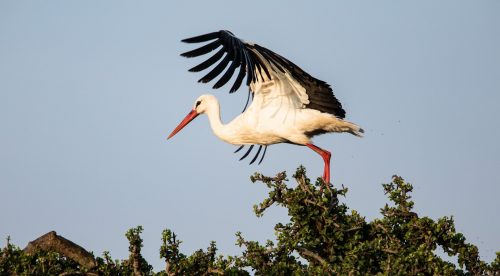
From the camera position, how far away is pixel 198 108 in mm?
12633

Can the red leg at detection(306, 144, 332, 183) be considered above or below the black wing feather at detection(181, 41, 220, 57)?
above

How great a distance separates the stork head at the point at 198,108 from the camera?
40.4ft

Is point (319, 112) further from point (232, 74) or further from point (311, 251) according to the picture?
point (311, 251)

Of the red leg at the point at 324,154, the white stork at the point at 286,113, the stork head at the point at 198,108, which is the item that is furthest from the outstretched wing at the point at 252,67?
the stork head at the point at 198,108

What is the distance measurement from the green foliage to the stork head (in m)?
4.07

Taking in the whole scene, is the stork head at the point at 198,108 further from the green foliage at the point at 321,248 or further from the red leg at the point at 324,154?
the green foliage at the point at 321,248

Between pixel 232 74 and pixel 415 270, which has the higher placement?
pixel 232 74

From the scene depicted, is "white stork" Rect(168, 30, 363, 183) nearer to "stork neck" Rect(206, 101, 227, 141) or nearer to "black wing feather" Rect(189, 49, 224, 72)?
"stork neck" Rect(206, 101, 227, 141)

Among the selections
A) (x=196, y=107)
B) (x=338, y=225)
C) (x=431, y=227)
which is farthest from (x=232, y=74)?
(x=196, y=107)

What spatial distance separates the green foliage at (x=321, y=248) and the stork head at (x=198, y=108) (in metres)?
4.07

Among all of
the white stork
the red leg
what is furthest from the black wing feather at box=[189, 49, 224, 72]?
the red leg

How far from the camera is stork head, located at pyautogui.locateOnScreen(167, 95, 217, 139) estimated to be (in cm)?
1231

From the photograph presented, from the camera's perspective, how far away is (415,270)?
282 inches

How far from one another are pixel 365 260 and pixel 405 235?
2.01 ft
